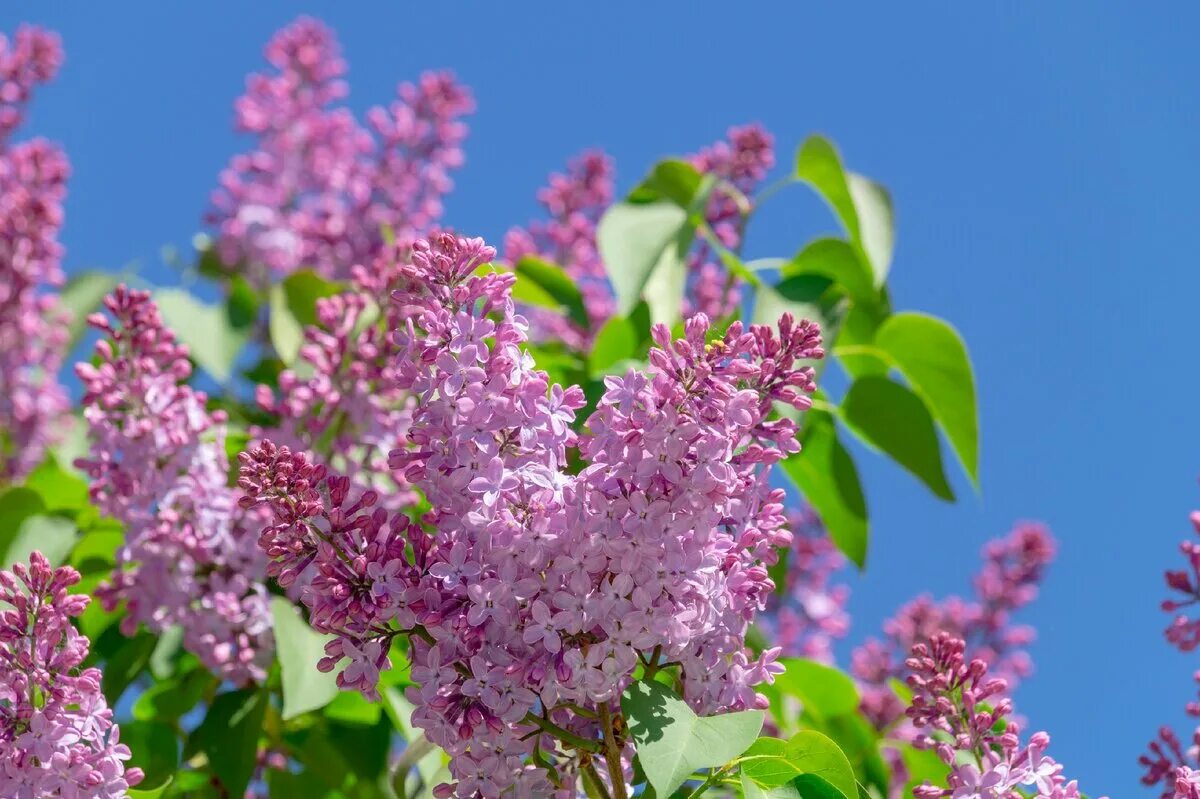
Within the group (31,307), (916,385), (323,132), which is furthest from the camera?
(323,132)

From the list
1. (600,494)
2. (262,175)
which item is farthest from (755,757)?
(262,175)

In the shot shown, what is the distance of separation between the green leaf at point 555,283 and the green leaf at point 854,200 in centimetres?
53

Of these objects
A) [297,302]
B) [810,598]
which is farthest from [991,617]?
[297,302]

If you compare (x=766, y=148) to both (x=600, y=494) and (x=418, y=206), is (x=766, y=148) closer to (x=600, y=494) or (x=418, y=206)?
(x=418, y=206)

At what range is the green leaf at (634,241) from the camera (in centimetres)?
258

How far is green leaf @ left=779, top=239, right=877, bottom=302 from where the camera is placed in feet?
9.38

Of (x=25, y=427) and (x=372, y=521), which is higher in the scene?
(x=25, y=427)

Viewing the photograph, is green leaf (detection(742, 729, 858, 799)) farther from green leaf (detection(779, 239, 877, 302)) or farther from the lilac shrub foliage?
green leaf (detection(779, 239, 877, 302))

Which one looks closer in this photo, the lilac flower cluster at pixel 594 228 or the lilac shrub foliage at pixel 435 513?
the lilac shrub foliage at pixel 435 513

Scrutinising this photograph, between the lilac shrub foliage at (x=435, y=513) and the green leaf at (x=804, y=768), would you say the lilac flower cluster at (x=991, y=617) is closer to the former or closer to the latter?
the lilac shrub foliage at (x=435, y=513)

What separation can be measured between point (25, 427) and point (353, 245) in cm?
103

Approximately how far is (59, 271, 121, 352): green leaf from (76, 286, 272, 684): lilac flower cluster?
1.58 m

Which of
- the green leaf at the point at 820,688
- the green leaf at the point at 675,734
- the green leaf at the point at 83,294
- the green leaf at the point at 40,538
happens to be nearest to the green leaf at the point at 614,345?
the green leaf at the point at 820,688

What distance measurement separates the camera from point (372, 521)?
1.55 meters
